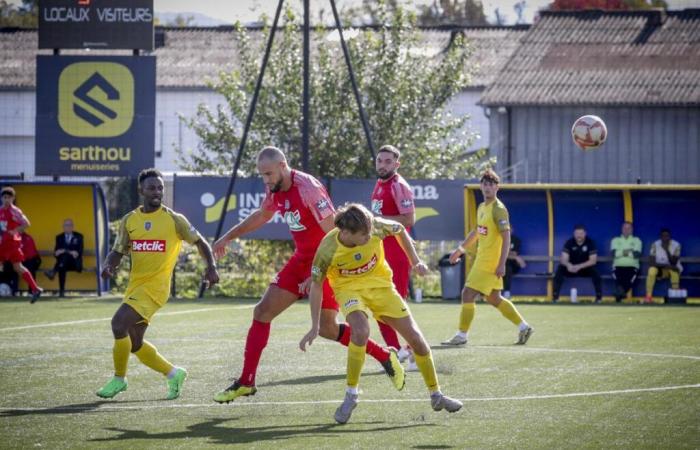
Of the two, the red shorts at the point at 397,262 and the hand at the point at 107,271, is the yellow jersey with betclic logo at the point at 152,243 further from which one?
the red shorts at the point at 397,262

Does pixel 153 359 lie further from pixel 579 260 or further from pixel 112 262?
pixel 579 260

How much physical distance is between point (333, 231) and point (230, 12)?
26345mm

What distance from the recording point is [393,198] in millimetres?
12820

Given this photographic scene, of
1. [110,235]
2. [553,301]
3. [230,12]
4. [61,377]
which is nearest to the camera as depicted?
[61,377]

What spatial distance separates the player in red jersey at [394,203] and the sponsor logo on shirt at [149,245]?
8.60 feet

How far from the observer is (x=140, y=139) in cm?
2580

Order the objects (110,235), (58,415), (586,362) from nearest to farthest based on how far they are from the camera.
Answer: (58,415)
(586,362)
(110,235)

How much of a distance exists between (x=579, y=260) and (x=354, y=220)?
16.9m

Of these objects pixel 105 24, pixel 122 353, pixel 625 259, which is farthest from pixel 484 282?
pixel 105 24

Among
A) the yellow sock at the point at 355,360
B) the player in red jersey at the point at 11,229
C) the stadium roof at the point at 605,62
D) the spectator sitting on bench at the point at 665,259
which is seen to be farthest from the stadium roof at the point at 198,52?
the yellow sock at the point at 355,360

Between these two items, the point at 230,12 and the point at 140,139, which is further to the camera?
the point at 230,12

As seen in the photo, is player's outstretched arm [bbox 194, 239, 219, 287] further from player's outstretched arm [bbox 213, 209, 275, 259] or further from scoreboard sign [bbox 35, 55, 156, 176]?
scoreboard sign [bbox 35, 55, 156, 176]

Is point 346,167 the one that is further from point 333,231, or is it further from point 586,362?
point 333,231

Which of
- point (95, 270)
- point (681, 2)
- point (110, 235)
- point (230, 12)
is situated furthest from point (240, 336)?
point (681, 2)
